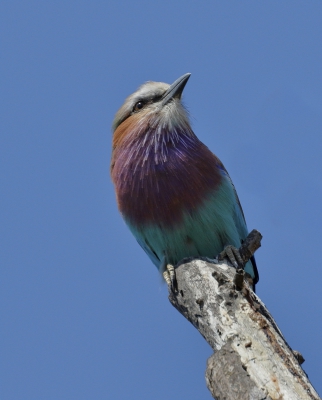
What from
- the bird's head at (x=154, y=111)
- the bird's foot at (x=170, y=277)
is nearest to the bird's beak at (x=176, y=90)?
the bird's head at (x=154, y=111)

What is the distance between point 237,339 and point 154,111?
314 cm

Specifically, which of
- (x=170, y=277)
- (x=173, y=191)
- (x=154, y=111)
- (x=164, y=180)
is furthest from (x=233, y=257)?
(x=154, y=111)

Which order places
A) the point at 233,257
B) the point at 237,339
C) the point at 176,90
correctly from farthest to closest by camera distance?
the point at 176,90 → the point at 233,257 → the point at 237,339

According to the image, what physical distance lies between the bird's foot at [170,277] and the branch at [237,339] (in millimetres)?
194

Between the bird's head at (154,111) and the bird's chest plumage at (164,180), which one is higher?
the bird's head at (154,111)

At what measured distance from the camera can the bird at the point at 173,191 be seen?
583 cm

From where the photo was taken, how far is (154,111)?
21.4ft

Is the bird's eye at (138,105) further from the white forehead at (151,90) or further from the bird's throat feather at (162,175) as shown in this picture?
the bird's throat feather at (162,175)

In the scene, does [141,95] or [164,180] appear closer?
[164,180]

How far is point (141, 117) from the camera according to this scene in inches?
257

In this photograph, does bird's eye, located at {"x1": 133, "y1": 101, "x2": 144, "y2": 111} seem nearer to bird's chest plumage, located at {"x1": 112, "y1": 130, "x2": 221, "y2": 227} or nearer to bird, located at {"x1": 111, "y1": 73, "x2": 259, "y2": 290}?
bird, located at {"x1": 111, "y1": 73, "x2": 259, "y2": 290}

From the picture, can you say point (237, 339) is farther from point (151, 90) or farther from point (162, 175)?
point (151, 90)

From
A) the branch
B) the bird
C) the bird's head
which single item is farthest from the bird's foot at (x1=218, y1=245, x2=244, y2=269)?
the bird's head

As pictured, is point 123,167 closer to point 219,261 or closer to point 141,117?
point 141,117
